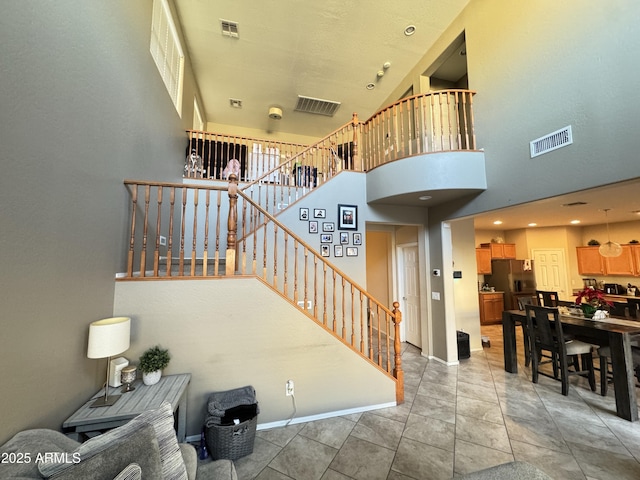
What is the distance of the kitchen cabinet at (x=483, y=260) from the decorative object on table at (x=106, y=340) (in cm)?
791

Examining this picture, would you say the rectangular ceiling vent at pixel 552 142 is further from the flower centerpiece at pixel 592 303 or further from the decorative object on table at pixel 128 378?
the decorative object on table at pixel 128 378

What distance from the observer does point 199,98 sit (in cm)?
593

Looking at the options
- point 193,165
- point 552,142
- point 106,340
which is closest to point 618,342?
point 552,142

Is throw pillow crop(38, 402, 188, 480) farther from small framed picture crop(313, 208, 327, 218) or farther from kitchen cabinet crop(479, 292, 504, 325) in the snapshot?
kitchen cabinet crop(479, 292, 504, 325)

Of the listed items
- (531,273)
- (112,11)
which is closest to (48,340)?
(112,11)

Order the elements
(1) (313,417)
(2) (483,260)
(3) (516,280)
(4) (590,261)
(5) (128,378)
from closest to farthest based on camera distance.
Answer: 1. (5) (128,378)
2. (1) (313,417)
3. (4) (590,261)
4. (3) (516,280)
5. (2) (483,260)

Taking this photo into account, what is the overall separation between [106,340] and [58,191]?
1.01 m

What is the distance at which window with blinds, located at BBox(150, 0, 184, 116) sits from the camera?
10.6 feet

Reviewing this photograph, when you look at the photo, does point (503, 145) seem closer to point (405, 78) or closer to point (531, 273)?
point (405, 78)

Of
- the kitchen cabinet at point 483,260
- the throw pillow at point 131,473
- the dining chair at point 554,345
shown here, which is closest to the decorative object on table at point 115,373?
the throw pillow at point 131,473

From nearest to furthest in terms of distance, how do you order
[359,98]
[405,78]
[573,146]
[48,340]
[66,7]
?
[48,340] < [66,7] < [573,146] < [405,78] < [359,98]

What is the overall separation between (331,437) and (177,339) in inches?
68.8

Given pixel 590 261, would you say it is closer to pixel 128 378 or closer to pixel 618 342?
pixel 618 342

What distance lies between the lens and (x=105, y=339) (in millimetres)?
1754
